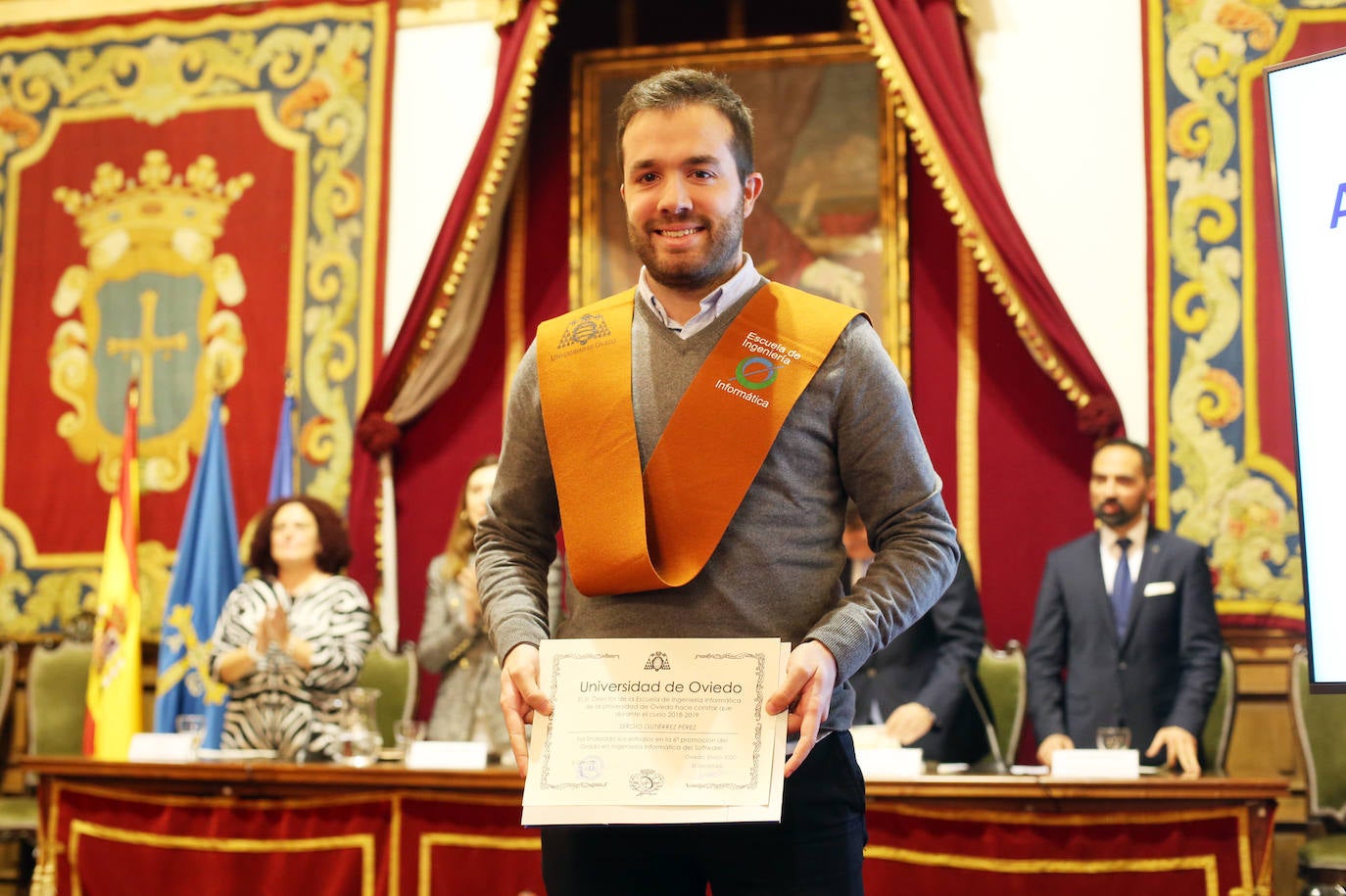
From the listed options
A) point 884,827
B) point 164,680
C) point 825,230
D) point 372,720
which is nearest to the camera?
point 884,827

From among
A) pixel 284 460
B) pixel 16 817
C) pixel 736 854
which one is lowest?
pixel 16 817

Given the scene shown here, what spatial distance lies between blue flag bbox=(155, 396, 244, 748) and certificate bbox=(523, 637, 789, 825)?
12.3ft

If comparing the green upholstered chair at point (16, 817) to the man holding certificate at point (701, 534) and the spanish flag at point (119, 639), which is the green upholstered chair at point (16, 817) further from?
the man holding certificate at point (701, 534)

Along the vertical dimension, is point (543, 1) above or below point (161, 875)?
above

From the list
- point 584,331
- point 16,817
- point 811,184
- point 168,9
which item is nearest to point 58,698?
point 16,817

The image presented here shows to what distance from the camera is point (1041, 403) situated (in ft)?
17.0

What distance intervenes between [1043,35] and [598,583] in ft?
14.2

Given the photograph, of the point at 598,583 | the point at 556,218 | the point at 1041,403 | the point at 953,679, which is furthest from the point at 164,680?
the point at 598,583

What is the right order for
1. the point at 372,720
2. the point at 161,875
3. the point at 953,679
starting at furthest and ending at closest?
1. the point at 953,679
2. the point at 372,720
3. the point at 161,875

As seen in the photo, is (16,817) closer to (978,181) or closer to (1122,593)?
(1122,593)

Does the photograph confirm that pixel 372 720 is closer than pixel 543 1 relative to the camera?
Yes

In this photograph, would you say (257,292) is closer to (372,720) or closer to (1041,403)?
(372,720)

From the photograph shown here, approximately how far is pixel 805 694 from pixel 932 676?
2868 millimetres

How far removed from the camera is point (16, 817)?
4.81 metres
